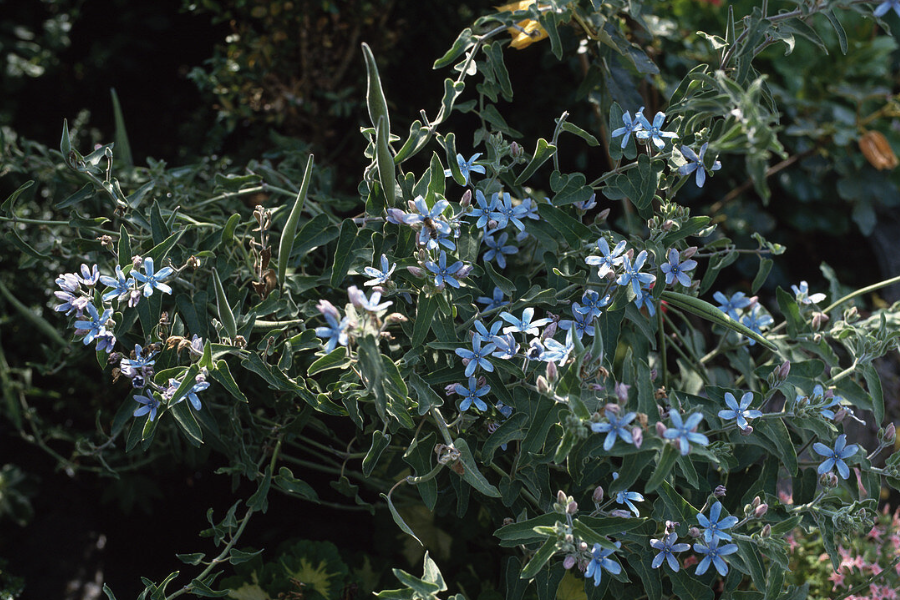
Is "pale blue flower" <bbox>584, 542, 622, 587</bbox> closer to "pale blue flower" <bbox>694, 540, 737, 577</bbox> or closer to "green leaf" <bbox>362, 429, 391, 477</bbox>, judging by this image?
"pale blue flower" <bbox>694, 540, 737, 577</bbox>

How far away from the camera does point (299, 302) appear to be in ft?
3.81

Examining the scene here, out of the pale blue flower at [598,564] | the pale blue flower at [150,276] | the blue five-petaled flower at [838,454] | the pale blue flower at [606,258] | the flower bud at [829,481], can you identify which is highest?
the pale blue flower at [606,258]

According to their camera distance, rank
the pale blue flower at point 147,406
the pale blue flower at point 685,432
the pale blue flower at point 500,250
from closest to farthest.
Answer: the pale blue flower at point 685,432
the pale blue flower at point 147,406
the pale blue flower at point 500,250

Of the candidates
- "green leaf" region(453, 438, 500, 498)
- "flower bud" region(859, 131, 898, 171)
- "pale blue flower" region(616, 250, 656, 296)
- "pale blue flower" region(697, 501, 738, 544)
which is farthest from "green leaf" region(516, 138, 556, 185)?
"flower bud" region(859, 131, 898, 171)

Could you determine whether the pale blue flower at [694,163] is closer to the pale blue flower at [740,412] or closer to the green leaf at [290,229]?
the pale blue flower at [740,412]

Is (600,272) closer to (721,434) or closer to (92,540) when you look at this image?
(721,434)

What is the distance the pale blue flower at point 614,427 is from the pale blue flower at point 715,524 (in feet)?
0.73

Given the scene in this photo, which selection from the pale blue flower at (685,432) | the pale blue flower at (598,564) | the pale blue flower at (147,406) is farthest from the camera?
the pale blue flower at (147,406)

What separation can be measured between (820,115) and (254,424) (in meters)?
2.10

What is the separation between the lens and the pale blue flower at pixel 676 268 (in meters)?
0.98

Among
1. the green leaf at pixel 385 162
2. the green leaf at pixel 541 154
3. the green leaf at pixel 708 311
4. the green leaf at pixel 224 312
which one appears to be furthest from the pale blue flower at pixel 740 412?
the green leaf at pixel 224 312

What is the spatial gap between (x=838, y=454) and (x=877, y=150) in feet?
4.98

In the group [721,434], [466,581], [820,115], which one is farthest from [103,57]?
[820,115]

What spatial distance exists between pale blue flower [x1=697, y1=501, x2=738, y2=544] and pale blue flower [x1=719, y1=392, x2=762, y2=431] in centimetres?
11
